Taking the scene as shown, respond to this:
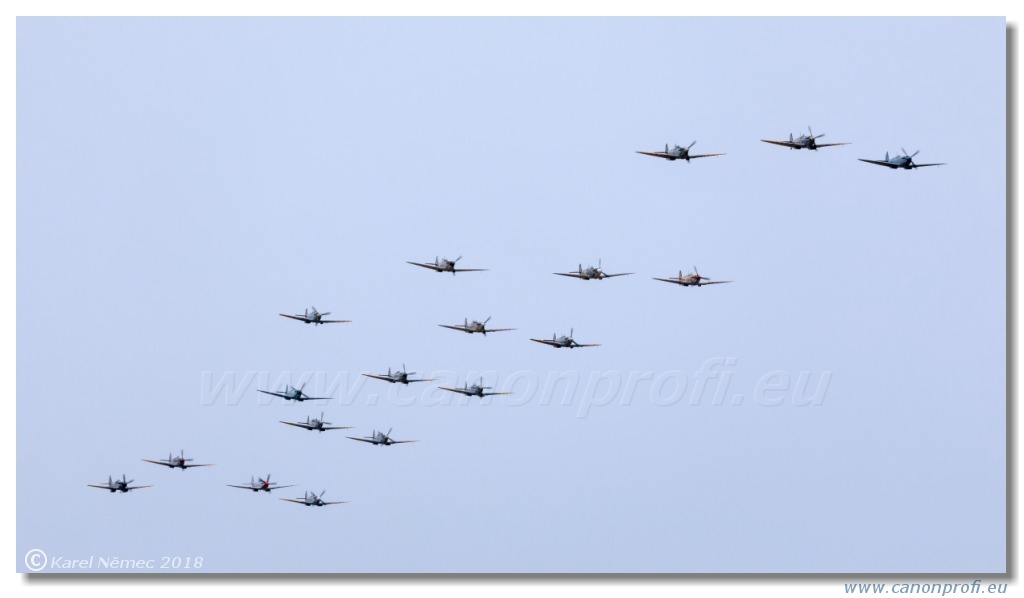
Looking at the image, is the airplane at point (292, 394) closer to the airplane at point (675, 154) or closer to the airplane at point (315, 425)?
the airplane at point (315, 425)

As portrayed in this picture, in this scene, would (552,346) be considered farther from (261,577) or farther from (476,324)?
(261,577)

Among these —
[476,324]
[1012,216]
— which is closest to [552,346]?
[476,324]

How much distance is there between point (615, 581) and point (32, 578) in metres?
31.3

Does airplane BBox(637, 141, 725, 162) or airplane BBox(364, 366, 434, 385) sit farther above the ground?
airplane BBox(637, 141, 725, 162)

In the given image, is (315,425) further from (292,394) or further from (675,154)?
(675,154)

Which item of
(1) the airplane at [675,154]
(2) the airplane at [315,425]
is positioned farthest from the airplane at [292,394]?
(1) the airplane at [675,154]

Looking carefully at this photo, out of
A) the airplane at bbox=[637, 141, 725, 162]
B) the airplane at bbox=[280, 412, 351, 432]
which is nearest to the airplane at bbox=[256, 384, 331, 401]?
the airplane at bbox=[280, 412, 351, 432]

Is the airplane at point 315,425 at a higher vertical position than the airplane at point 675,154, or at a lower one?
lower

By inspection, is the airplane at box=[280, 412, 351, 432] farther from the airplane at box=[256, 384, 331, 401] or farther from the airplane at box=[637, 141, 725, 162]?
the airplane at box=[637, 141, 725, 162]

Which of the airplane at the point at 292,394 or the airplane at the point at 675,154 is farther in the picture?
the airplane at the point at 292,394

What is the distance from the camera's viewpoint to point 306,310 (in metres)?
164

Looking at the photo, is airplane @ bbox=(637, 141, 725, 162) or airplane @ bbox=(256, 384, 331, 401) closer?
airplane @ bbox=(637, 141, 725, 162)

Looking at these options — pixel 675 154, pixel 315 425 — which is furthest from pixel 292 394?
pixel 675 154

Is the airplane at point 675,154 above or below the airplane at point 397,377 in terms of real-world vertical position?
above
